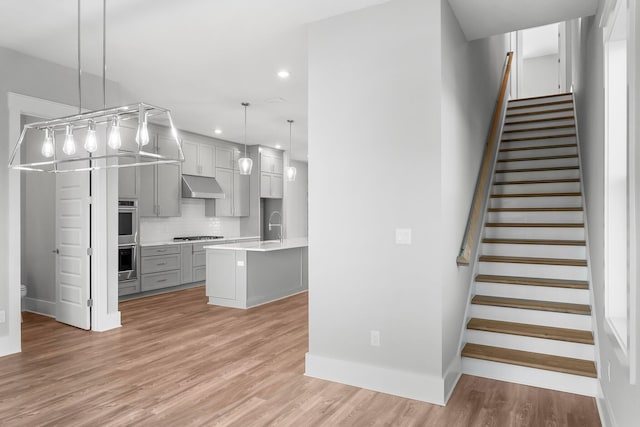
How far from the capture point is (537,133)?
5734mm

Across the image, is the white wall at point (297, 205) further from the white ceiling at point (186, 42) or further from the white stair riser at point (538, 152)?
the white stair riser at point (538, 152)

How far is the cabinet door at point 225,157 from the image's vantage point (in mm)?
8336

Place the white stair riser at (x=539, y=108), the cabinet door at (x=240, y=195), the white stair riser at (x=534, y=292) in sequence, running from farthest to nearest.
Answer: the cabinet door at (x=240, y=195)
the white stair riser at (x=539, y=108)
the white stair riser at (x=534, y=292)

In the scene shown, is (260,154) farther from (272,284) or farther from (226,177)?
(272,284)

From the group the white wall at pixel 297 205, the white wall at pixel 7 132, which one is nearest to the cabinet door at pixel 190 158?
the white wall at pixel 297 205

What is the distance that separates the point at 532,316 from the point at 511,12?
238cm

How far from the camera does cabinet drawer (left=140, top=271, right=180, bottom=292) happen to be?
257 inches

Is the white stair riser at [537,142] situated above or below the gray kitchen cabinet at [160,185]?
above

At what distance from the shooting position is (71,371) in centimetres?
345

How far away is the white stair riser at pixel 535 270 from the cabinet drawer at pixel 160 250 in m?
4.82

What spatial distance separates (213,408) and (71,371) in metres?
1.46

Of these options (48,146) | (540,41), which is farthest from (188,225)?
(540,41)

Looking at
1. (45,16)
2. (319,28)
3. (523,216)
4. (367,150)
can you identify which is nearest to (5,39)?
(45,16)

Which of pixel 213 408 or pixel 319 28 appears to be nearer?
pixel 213 408
